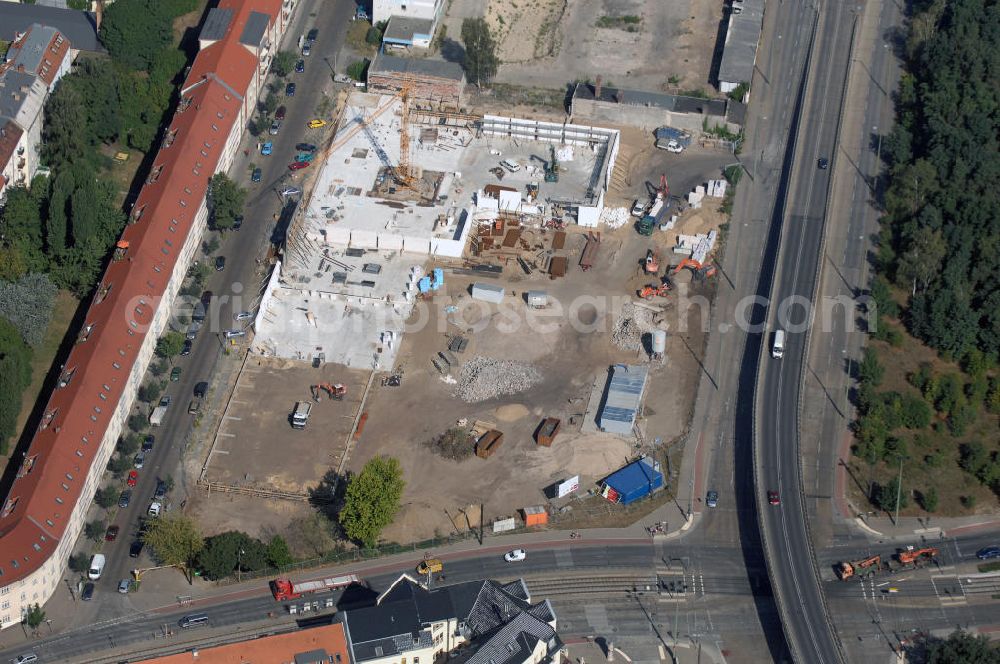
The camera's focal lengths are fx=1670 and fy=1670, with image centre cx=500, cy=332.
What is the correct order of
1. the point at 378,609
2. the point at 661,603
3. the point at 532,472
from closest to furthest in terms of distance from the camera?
the point at 378,609
the point at 661,603
the point at 532,472

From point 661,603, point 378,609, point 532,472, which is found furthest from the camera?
point 532,472

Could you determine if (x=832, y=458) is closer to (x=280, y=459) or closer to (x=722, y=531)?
(x=722, y=531)

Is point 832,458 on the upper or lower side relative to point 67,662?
upper

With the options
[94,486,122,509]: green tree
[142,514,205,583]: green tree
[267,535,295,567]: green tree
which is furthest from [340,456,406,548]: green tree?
[94,486,122,509]: green tree

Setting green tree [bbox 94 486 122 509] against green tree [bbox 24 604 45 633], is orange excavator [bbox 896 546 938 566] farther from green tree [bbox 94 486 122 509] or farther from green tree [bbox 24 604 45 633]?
green tree [bbox 24 604 45 633]

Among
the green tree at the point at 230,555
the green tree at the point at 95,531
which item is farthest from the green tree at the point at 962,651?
the green tree at the point at 95,531

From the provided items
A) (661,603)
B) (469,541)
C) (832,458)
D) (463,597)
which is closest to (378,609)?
(463,597)

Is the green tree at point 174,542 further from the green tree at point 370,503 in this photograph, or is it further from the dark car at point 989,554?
the dark car at point 989,554
